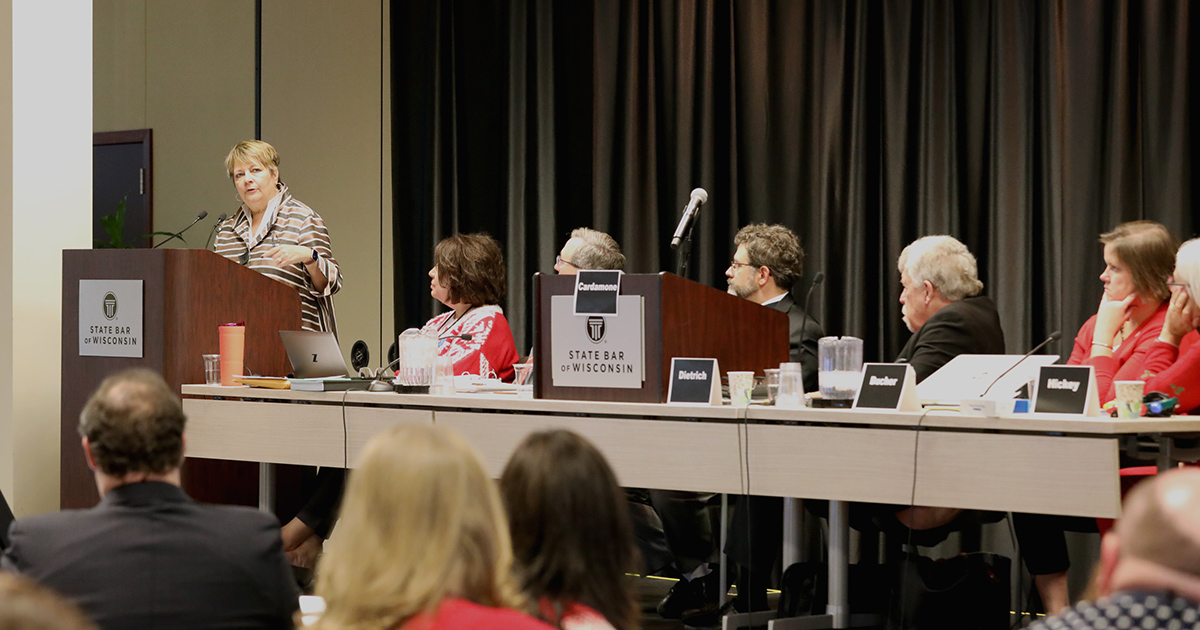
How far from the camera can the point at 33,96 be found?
4199 mm

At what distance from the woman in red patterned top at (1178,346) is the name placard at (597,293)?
1.37 meters

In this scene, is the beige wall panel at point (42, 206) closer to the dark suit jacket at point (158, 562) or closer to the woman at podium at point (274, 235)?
the woman at podium at point (274, 235)

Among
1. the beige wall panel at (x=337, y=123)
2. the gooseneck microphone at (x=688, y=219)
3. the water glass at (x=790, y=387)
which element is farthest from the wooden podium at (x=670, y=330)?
the beige wall panel at (x=337, y=123)

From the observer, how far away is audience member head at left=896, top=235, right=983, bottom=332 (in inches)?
158

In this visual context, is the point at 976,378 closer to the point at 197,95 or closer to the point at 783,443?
the point at 783,443

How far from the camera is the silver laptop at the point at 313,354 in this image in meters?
3.85

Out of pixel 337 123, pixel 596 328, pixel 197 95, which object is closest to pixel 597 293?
pixel 596 328

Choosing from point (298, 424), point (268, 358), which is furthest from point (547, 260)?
point (298, 424)

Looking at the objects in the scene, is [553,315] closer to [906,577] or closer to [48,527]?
[906,577]

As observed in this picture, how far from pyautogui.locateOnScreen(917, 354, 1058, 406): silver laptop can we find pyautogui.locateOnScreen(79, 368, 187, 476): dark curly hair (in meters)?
1.86

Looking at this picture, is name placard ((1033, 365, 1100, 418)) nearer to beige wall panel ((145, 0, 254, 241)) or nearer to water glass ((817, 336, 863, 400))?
water glass ((817, 336, 863, 400))

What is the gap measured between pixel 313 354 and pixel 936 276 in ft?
6.48

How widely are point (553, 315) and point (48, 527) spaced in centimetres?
181

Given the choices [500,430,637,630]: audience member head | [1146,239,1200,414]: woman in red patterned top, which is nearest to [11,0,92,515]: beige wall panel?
[500,430,637,630]: audience member head
